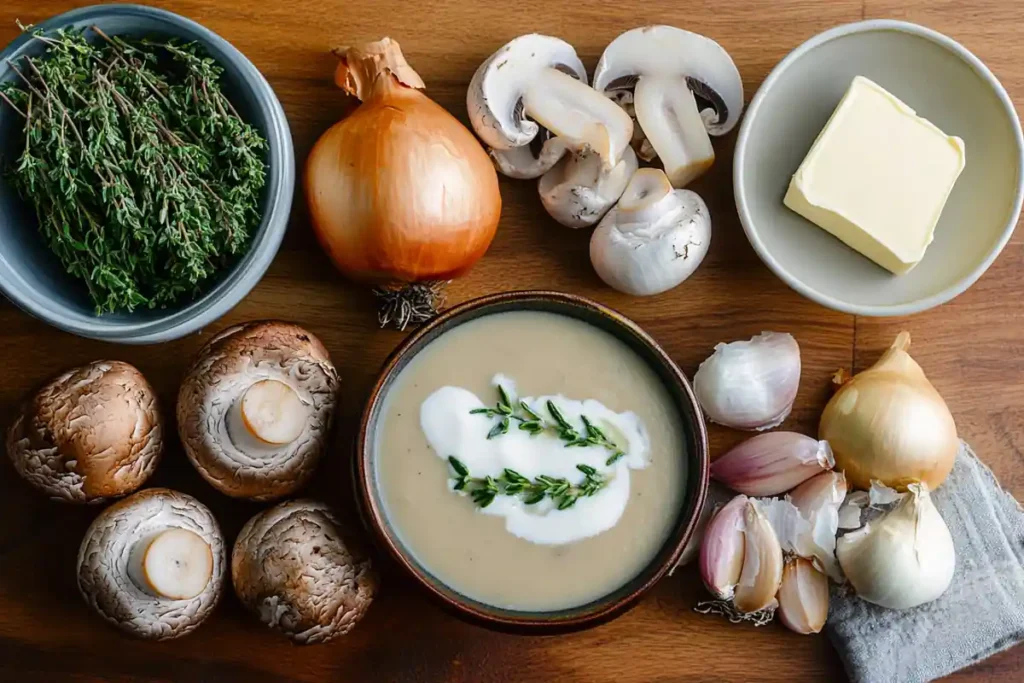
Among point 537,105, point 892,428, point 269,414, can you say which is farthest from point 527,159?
point 892,428

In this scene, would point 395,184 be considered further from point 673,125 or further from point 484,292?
point 673,125

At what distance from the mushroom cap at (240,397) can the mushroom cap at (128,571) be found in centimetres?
6

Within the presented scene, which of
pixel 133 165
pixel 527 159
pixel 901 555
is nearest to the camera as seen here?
pixel 133 165

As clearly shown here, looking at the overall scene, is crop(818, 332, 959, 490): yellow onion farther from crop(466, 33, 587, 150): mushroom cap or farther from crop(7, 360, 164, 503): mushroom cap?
crop(7, 360, 164, 503): mushroom cap

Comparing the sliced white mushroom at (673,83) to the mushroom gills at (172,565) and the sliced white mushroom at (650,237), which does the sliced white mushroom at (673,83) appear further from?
the mushroom gills at (172,565)

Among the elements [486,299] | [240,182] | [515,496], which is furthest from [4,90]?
[515,496]

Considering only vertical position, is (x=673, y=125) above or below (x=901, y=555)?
above

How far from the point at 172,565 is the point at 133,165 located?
1.54ft

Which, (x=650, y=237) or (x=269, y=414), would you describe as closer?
(x=269, y=414)

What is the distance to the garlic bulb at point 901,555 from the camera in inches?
48.9

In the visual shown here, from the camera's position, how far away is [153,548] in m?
1.14

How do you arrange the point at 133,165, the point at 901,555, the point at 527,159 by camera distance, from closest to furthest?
the point at 133,165, the point at 901,555, the point at 527,159

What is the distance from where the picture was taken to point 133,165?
113 cm

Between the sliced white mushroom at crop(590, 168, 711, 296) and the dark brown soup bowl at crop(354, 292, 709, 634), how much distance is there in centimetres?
11
